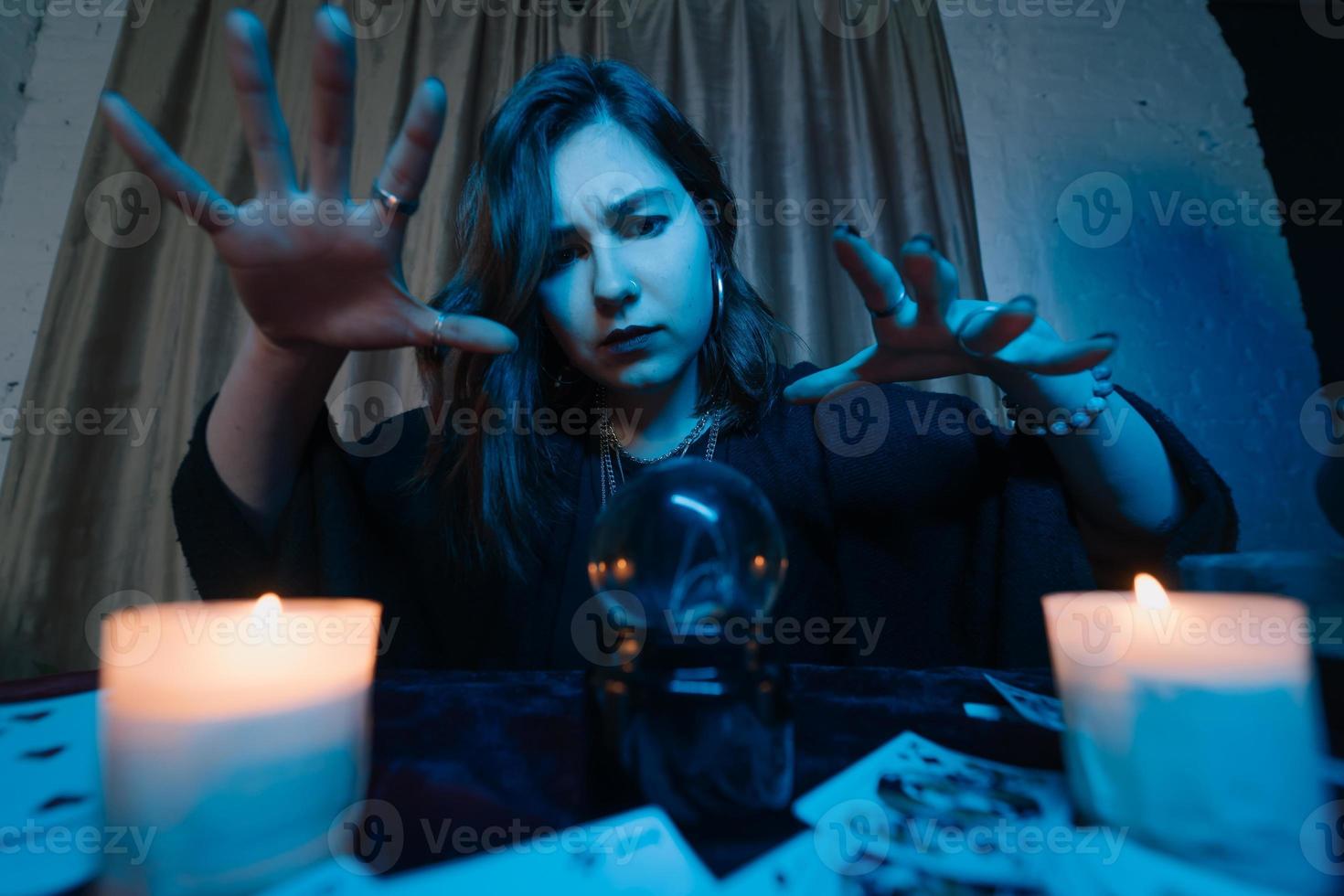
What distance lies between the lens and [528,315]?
794mm

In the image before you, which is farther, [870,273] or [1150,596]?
[870,273]

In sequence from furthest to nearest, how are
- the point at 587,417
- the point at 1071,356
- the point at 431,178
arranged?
the point at 431,178, the point at 587,417, the point at 1071,356

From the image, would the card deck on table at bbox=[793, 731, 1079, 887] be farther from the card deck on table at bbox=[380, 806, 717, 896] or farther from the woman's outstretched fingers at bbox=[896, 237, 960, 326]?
the woman's outstretched fingers at bbox=[896, 237, 960, 326]

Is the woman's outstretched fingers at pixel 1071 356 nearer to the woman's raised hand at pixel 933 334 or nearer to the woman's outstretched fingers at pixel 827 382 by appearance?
the woman's raised hand at pixel 933 334

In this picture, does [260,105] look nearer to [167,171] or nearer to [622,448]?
[167,171]

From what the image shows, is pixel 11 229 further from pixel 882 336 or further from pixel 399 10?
pixel 882 336

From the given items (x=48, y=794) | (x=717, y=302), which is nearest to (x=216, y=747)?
(x=48, y=794)

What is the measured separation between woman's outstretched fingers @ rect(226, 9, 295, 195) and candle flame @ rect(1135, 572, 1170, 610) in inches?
21.2

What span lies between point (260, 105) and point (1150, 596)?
0.58 metres

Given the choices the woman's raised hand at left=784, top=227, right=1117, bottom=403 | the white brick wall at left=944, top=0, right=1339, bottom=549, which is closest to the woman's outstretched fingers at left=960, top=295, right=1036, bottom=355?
the woman's raised hand at left=784, top=227, right=1117, bottom=403

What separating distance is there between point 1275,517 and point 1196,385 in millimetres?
337

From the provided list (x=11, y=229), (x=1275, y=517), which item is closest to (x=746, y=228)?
(x=1275, y=517)

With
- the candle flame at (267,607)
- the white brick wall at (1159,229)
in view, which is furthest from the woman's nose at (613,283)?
the white brick wall at (1159,229)

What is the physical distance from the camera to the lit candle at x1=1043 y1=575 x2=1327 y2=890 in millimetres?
215
